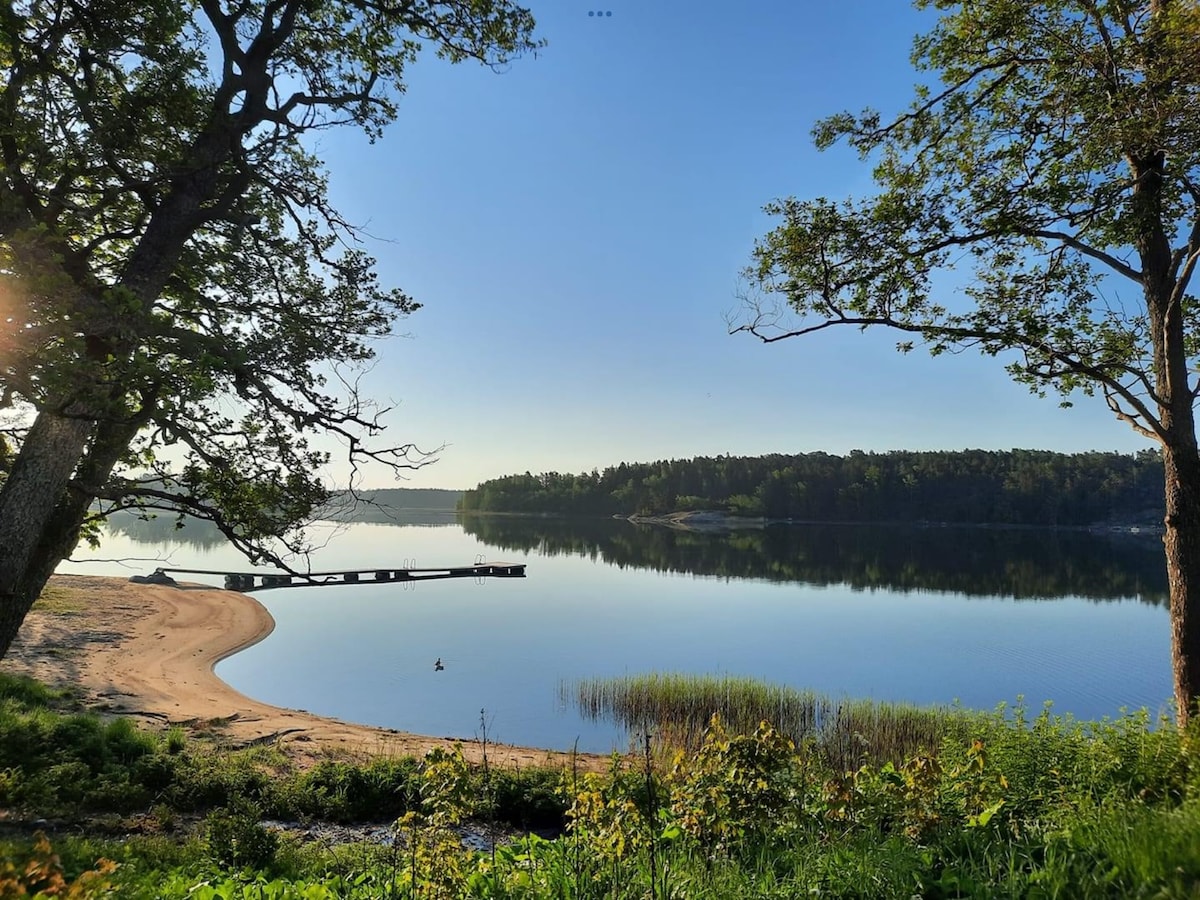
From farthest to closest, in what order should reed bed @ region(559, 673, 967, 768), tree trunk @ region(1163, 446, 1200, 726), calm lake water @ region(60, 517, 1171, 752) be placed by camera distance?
calm lake water @ region(60, 517, 1171, 752), reed bed @ region(559, 673, 967, 768), tree trunk @ region(1163, 446, 1200, 726)

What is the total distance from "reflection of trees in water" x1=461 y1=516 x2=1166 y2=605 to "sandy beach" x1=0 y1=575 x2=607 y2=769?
35.7m

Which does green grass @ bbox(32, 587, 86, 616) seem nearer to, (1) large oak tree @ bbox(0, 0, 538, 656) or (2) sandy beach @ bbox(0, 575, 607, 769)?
(2) sandy beach @ bbox(0, 575, 607, 769)

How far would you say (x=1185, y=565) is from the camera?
602cm

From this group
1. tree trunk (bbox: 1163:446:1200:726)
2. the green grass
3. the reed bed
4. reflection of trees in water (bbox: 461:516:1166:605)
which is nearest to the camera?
tree trunk (bbox: 1163:446:1200:726)

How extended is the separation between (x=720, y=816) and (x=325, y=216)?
767cm

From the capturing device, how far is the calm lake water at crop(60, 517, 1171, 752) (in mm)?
19984

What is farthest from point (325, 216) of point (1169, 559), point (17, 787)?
point (1169, 559)

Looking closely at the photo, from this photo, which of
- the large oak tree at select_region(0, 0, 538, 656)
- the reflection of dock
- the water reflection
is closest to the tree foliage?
the large oak tree at select_region(0, 0, 538, 656)

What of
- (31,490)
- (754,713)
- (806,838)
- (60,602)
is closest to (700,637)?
(754,713)

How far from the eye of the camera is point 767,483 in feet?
414

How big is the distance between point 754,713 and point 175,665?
64.1ft

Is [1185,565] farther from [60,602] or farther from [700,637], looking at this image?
[60,602]

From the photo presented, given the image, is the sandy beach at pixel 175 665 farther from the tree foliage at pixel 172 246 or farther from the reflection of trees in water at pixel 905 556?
the reflection of trees in water at pixel 905 556

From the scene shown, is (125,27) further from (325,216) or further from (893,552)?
(893,552)
